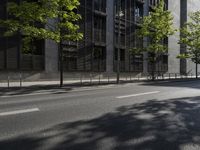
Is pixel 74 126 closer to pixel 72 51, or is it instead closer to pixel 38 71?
pixel 38 71

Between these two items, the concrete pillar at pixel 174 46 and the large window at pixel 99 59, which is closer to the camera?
the large window at pixel 99 59

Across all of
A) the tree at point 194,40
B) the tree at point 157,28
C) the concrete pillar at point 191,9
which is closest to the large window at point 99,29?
the tree at point 157,28

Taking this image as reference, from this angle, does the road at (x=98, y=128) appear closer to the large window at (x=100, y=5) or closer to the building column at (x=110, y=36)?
the building column at (x=110, y=36)

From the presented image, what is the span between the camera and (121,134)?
569 cm

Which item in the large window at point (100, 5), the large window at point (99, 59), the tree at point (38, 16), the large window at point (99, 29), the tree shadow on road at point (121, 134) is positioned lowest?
the tree shadow on road at point (121, 134)

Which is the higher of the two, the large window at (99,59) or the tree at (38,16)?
the tree at (38,16)

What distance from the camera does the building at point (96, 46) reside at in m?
22.9

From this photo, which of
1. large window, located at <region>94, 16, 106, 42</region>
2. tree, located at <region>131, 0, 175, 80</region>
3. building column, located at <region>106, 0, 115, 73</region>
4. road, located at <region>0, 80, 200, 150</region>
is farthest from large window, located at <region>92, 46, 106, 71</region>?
road, located at <region>0, 80, 200, 150</region>

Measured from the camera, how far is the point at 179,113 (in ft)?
27.1

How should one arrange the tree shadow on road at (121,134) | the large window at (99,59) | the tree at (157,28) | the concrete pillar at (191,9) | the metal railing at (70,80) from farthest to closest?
the concrete pillar at (191,9) → the large window at (99,59) → the tree at (157,28) → the metal railing at (70,80) → the tree shadow on road at (121,134)

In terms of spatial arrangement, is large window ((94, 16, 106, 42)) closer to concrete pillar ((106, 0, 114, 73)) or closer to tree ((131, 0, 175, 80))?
concrete pillar ((106, 0, 114, 73))

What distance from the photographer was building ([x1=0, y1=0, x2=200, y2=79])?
2293cm

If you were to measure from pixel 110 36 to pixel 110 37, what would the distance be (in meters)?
0.13

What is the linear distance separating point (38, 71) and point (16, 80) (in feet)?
8.36
